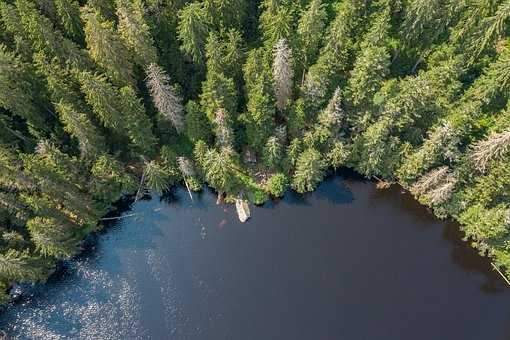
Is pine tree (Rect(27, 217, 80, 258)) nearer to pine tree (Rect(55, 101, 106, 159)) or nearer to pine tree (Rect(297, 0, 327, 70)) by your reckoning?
pine tree (Rect(55, 101, 106, 159))

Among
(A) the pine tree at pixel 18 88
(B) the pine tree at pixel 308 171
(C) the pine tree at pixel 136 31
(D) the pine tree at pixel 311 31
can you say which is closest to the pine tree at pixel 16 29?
(A) the pine tree at pixel 18 88

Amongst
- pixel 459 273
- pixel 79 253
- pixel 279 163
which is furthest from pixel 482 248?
pixel 79 253

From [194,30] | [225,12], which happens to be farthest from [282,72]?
[225,12]

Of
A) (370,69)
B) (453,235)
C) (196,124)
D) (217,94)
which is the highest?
(217,94)

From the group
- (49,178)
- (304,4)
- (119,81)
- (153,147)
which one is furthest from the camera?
(304,4)

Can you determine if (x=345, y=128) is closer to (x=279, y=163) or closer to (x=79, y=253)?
(x=279, y=163)

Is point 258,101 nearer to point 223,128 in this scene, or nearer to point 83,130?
point 223,128
